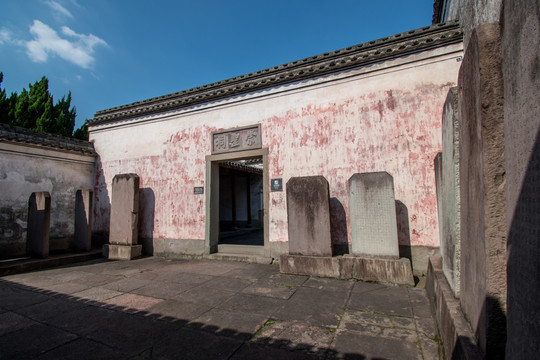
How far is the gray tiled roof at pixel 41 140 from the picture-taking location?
6.79 m

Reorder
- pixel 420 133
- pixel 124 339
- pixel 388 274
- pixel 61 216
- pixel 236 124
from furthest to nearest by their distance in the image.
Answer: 1. pixel 61 216
2. pixel 236 124
3. pixel 420 133
4. pixel 388 274
5. pixel 124 339

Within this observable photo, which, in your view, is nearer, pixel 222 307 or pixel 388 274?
pixel 222 307

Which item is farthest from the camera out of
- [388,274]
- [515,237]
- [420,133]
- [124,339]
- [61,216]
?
[61,216]

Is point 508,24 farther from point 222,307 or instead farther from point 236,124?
point 236,124

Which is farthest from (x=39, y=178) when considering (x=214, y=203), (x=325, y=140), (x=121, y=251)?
(x=325, y=140)

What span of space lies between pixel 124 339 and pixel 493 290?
10.1 feet

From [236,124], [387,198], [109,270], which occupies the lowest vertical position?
[109,270]

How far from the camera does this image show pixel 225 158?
651cm

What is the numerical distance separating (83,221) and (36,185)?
1.83m

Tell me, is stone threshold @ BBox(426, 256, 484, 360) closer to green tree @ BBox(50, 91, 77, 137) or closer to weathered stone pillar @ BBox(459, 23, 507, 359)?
weathered stone pillar @ BBox(459, 23, 507, 359)

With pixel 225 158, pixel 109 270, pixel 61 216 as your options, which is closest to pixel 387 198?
pixel 225 158

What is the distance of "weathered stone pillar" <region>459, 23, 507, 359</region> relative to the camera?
4.63 ft

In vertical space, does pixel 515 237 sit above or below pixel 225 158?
below

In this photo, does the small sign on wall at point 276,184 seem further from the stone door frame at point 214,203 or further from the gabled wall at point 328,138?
the stone door frame at point 214,203
